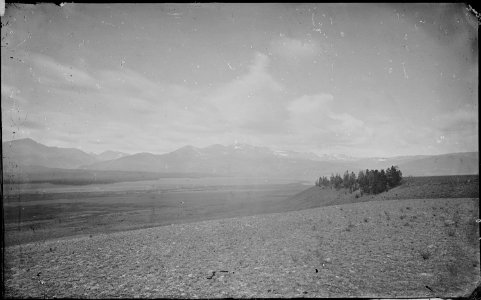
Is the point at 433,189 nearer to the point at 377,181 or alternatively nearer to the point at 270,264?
the point at 377,181

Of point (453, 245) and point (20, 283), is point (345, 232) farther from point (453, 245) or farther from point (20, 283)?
point (20, 283)

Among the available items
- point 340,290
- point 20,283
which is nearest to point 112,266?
point 20,283

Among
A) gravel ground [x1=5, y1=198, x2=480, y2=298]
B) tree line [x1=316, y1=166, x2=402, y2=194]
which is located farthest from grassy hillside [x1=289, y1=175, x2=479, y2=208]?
gravel ground [x1=5, y1=198, x2=480, y2=298]

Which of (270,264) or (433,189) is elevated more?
(433,189)

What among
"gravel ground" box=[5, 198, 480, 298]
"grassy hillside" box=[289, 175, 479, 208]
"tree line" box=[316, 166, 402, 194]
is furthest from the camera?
"tree line" box=[316, 166, 402, 194]

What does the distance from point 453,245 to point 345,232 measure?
3754 millimetres

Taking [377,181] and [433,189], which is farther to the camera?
[377,181]

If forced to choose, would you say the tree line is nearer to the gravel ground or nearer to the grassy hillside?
the grassy hillside

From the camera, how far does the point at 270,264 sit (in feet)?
24.5

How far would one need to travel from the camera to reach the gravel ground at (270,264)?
5895 millimetres

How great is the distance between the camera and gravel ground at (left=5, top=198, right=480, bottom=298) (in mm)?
5895

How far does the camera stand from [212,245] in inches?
399

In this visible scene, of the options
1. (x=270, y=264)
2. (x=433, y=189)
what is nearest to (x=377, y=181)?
(x=433, y=189)

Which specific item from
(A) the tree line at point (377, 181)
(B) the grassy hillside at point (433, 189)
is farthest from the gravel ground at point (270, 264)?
(A) the tree line at point (377, 181)
